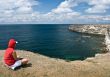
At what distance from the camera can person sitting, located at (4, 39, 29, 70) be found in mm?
21031

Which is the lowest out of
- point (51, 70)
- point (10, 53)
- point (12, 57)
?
point (51, 70)

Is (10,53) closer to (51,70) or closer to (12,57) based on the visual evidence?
(12,57)

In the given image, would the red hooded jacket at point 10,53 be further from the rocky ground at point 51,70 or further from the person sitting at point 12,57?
the rocky ground at point 51,70

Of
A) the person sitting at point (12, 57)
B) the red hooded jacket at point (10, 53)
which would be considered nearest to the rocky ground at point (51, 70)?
the person sitting at point (12, 57)

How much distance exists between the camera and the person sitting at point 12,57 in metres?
21.0

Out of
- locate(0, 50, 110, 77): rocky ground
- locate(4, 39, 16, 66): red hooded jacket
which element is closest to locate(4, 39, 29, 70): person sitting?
locate(4, 39, 16, 66): red hooded jacket

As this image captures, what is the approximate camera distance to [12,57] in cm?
2152

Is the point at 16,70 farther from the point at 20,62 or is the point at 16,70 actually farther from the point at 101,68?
the point at 101,68

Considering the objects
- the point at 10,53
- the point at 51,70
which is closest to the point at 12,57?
the point at 10,53

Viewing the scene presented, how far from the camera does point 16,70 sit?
893 inches

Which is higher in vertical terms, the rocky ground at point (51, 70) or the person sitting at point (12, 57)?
the person sitting at point (12, 57)

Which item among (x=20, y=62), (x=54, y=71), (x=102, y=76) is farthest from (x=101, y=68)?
(x=20, y=62)

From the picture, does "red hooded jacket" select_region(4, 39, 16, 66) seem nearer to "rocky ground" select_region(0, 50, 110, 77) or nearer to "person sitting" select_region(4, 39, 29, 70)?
"person sitting" select_region(4, 39, 29, 70)

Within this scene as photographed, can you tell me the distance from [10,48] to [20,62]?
220 centimetres
